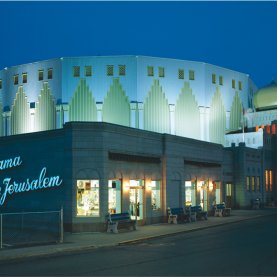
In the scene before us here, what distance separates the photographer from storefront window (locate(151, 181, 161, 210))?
1443 inches

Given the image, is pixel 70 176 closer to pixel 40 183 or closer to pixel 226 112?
pixel 40 183

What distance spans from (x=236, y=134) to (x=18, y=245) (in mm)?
54190

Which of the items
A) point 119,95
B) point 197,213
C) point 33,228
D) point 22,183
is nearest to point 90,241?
point 33,228

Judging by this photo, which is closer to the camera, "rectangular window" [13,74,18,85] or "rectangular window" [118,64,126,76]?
"rectangular window" [118,64,126,76]

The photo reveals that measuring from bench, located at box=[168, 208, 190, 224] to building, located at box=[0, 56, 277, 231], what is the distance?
962 mm

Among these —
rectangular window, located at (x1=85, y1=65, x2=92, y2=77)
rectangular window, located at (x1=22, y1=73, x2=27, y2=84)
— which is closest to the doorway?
rectangular window, located at (x1=85, y1=65, x2=92, y2=77)

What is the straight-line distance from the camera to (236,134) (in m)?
73.1

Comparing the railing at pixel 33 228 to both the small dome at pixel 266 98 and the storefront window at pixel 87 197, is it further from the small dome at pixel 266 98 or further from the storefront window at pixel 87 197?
the small dome at pixel 266 98

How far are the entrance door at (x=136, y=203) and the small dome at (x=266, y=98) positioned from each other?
159ft

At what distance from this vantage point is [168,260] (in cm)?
1795

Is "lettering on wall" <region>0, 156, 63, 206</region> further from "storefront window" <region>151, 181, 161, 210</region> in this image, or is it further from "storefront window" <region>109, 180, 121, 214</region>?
"storefront window" <region>151, 181, 161, 210</region>

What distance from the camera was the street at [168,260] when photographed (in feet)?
50.8

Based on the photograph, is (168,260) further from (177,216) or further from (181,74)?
(181,74)

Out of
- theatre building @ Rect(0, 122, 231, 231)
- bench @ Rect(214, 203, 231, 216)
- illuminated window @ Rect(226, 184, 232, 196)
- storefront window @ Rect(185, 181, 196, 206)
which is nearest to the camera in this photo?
theatre building @ Rect(0, 122, 231, 231)
